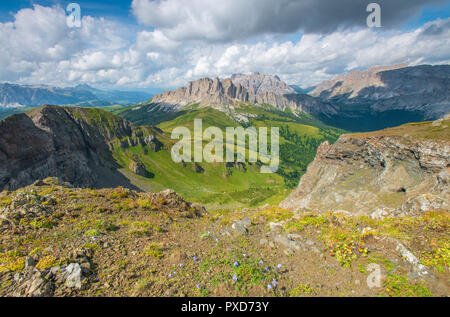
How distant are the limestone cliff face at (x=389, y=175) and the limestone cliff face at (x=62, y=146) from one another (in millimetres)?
105660

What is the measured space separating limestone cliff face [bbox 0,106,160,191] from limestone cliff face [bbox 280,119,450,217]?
106 meters

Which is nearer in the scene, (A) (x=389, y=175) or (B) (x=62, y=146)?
(A) (x=389, y=175)

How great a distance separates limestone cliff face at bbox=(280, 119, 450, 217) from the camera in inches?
1288

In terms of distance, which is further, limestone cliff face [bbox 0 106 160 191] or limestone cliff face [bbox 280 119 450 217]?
limestone cliff face [bbox 0 106 160 191]

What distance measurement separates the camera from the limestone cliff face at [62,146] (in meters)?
77.6

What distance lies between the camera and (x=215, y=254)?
9461 mm

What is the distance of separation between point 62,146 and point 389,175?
13434 cm

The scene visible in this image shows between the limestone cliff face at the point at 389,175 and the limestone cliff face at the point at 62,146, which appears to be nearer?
the limestone cliff face at the point at 389,175

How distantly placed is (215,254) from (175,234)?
4.27 meters

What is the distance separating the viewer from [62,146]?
10281 centimetres

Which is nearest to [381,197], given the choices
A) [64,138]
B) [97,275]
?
[97,275]

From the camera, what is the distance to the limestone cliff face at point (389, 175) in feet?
107

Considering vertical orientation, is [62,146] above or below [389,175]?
above
